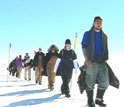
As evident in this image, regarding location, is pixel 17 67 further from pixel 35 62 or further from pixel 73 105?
pixel 73 105

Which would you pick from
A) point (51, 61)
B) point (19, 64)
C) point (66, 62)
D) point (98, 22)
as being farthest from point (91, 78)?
point (19, 64)

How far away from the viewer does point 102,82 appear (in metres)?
7.61

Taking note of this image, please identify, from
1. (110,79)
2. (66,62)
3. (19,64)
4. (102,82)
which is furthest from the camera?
(19,64)

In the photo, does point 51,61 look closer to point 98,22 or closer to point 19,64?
point 98,22

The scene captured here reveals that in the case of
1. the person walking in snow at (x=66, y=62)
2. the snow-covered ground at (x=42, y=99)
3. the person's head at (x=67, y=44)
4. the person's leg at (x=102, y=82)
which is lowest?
the snow-covered ground at (x=42, y=99)

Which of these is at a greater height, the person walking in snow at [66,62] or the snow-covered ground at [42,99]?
the person walking in snow at [66,62]

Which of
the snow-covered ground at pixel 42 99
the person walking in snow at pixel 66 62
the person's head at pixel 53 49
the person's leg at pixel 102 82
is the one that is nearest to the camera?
the person's leg at pixel 102 82

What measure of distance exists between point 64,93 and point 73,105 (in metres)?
2.96

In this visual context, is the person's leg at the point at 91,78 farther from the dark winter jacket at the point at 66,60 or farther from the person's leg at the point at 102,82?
the dark winter jacket at the point at 66,60

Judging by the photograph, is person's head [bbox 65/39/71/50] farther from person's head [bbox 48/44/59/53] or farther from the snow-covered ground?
person's head [bbox 48/44/59/53]

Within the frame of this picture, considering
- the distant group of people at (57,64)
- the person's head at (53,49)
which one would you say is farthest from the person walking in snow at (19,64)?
the person's head at (53,49)

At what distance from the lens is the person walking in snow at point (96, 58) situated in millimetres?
7609

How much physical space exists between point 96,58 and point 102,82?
22.2 inches

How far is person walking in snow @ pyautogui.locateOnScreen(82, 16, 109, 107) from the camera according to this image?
7609 mm
